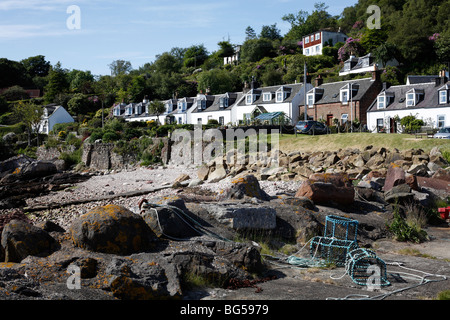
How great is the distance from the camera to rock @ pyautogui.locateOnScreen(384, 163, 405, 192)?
648 inches

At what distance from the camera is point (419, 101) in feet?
134

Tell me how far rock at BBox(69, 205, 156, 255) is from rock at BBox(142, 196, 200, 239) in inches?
32.3

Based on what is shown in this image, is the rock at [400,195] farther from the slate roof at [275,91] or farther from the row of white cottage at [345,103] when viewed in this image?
the slate roof at [275,91]

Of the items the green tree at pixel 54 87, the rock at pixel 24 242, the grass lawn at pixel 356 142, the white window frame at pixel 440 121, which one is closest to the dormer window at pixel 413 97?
the white window frame at pixel 440 121

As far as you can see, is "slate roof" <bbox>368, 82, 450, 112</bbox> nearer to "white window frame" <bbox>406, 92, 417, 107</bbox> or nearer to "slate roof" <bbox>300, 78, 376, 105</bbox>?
"white window frame" <bbox>406, 92, 417, 107</bbox>

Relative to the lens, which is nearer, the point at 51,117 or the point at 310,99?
the point at 310,99

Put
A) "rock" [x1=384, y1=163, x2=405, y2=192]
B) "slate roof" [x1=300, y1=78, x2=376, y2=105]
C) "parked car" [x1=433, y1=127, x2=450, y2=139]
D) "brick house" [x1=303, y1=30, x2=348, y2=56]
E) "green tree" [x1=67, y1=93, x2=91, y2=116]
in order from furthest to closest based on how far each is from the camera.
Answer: "brick house" [x1=303, y1=30, x2=348, y2=56]
"green tree" [x1=67, y1=93, x2=91, y2=116]
"slate roof" [x1=300, y1=78, x2=376, y2=105]
"parked car" [x1=433, y1=127, x2=450, y2=139]
"rock" [x1=384, y1=163, x2=405, y2=192]

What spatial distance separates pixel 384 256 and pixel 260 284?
4.25m

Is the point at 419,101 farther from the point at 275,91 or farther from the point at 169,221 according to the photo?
the point at 169,221

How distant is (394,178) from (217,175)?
12.4m

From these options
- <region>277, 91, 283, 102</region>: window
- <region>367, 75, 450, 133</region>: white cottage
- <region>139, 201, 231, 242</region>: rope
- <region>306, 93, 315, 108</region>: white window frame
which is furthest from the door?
Result: <region>139, 201, 231, 242</region>: rope

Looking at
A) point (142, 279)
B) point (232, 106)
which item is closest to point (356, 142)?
point (142, 279)

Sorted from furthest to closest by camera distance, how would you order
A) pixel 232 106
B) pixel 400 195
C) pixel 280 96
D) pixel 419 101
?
pixel 232 106 → pixel 280 96 → pixel 419 101 → pixel 400 195

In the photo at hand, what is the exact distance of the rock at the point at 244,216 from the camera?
1025cm
